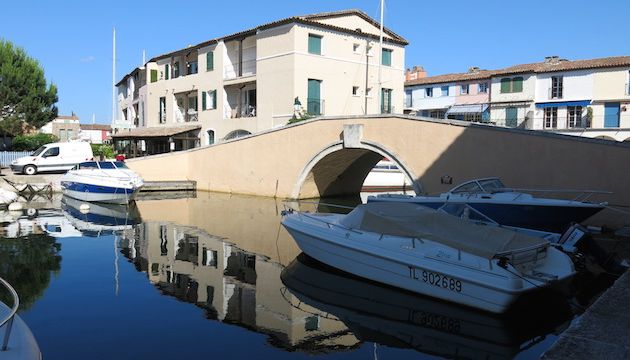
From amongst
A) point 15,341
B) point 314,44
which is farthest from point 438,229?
point 314,44

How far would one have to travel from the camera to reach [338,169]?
86.1 feet

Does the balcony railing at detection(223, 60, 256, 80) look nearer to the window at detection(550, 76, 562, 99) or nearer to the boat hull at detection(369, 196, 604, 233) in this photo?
the window at detection(550, 76, 562, 99)

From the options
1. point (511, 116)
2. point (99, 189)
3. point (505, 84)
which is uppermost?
point (505, 84)

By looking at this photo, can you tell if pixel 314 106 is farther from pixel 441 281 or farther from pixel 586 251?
pixel 441 281

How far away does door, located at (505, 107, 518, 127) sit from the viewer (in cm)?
4238

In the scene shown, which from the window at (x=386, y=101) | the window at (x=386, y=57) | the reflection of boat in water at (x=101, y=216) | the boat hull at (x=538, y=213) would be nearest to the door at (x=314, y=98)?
the window at (x=386, y=101)

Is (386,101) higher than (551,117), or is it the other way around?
(386,101)

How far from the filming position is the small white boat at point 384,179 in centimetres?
3170

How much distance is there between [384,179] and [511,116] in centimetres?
1620

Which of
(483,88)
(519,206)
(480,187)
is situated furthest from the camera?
(483,88)

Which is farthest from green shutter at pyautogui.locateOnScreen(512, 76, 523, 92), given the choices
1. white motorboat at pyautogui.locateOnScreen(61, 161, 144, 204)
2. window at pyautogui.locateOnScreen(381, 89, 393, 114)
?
white motorboat at pyautogui.locateOnScreen(61, 161, 144, 204)

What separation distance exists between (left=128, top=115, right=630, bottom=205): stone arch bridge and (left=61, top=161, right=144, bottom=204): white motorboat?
5597mm

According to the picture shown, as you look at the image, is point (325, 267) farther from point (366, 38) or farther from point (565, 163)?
point (366, 38)

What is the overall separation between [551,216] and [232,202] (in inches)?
600
